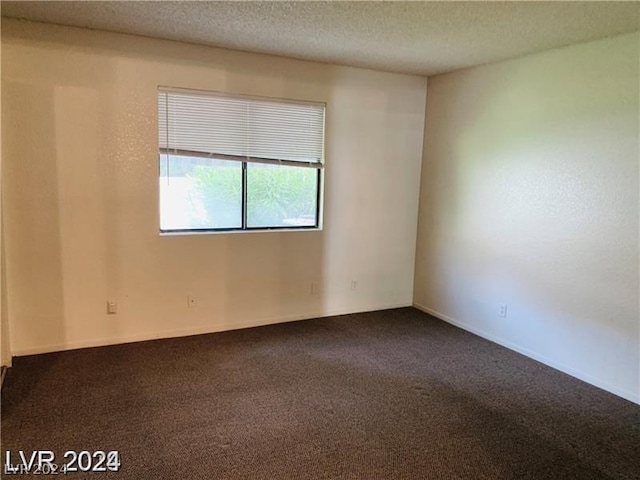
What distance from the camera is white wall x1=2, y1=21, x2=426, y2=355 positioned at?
344 cm

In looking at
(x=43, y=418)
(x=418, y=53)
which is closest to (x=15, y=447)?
(x=43, y=418)

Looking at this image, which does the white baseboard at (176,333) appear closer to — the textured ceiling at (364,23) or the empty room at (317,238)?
the empty room at (317,238)

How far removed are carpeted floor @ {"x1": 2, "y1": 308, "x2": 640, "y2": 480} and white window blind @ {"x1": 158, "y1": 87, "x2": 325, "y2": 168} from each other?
167 cm

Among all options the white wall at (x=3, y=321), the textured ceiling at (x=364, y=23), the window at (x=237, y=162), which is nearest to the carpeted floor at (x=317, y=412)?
the white wall at (x=3, y=321)

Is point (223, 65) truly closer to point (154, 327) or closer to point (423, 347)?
point (154, 327)

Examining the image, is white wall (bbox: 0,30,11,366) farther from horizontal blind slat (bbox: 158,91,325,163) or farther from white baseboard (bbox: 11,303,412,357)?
horizontal blind slat (bbox: 158,91,325,163)

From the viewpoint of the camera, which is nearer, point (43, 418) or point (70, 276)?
point (43, 418)

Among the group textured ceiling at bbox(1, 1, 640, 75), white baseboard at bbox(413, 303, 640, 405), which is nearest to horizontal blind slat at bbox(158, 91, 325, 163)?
textured ceiling at bbox(1, 1, 640, 75)

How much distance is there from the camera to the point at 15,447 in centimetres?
239

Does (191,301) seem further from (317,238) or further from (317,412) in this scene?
(317,412)

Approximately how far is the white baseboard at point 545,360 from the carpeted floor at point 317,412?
0.08m

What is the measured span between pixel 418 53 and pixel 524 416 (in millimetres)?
2909

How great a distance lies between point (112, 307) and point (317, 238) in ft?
6.40

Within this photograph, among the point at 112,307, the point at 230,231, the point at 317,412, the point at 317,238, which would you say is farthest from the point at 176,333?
the point at 317,412
